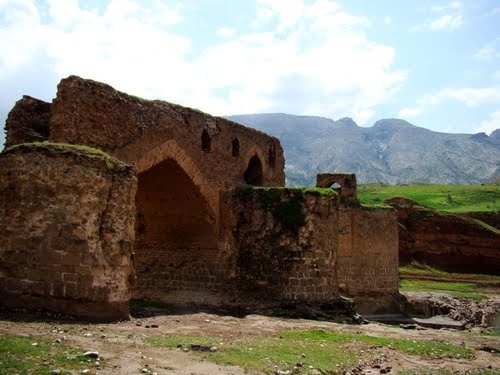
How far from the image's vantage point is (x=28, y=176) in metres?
10.7

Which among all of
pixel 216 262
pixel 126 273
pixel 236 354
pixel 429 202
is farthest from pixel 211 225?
pixel 429 202

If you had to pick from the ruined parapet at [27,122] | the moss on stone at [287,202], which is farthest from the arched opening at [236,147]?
the ruined parapet at [27,122]

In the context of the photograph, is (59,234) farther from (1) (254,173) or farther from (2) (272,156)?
(2) (272,156)

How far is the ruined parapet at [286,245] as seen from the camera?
17.2 meters

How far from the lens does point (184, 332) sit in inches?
445

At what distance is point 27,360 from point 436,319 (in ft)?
69.8

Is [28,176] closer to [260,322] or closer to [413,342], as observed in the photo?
[260,322]

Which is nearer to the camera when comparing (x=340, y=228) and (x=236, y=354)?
(x=236, y=354)

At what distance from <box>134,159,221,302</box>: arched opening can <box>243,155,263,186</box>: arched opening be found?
384 cm

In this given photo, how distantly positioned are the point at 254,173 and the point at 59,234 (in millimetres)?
12732

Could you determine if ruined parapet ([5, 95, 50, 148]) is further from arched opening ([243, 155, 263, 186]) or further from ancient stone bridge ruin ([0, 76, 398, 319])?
arched opening ([243, 155, 263, 186])

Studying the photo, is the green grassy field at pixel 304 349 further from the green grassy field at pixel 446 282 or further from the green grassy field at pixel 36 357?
the green grassy field at pixel 446 282

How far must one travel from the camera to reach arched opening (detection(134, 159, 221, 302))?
1866cm

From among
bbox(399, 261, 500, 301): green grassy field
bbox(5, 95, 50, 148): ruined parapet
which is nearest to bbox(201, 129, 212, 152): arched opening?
bbox(5, 95, 50, 148): ruined parapet
